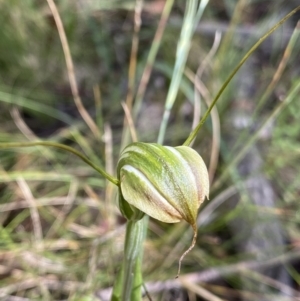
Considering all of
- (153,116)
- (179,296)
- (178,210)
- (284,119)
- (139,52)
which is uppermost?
(139,52)

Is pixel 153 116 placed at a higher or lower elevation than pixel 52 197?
higher

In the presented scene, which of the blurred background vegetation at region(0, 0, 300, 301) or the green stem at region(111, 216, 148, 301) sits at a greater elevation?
the blurred background vegetation at region(0, 0, 300, 301)

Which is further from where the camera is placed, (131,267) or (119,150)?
(119,150)

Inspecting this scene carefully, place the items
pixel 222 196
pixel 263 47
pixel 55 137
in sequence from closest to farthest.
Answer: pixel 222 196 → pixel 55 137 → pixel 263 47

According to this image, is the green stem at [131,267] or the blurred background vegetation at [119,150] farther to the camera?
the blurred background vegetation at [119,150]

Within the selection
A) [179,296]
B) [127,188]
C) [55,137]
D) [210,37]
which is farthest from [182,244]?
[210,37]

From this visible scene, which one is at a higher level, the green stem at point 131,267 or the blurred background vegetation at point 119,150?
the blurred background vegetation at point 119,150

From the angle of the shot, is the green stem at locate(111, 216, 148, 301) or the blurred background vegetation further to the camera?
the blurred background vegetation

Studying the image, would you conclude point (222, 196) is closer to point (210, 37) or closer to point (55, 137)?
point (55, 137)
